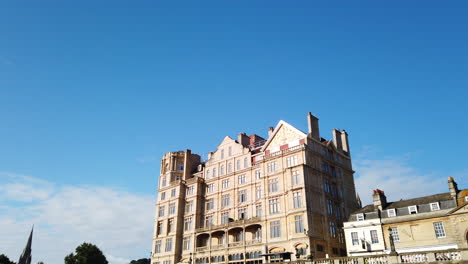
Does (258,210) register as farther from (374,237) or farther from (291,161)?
(374,237)

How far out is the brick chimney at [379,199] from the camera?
44312 mm

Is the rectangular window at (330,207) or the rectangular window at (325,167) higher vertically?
the rectangular window at (325,167)

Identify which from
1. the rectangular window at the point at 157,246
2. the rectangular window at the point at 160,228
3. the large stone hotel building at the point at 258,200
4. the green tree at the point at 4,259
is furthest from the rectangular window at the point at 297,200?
the green tree at the point at 4,259

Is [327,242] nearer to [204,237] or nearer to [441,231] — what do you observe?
[441,231]

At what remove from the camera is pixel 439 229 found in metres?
38.8

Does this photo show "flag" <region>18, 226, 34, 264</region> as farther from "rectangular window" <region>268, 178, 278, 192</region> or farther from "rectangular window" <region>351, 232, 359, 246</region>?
"rectangular window" <region>351, 232, 359, 246</region>

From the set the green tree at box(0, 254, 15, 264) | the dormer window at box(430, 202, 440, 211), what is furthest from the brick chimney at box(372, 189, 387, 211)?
the green tree at box(0, 254, 15, 264)

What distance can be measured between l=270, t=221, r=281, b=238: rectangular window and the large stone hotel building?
135 mm

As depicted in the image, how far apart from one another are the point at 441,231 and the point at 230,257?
1116 inches

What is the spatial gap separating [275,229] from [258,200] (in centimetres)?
632

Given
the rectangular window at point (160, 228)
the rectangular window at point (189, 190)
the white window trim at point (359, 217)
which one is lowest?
the white window trim at point (359, 217)

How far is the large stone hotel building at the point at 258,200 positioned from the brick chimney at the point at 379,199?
7320mm

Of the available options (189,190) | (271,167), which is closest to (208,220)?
(189,190)

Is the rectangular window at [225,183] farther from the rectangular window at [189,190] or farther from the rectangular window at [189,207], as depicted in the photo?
the rectangular window at [189,207]
